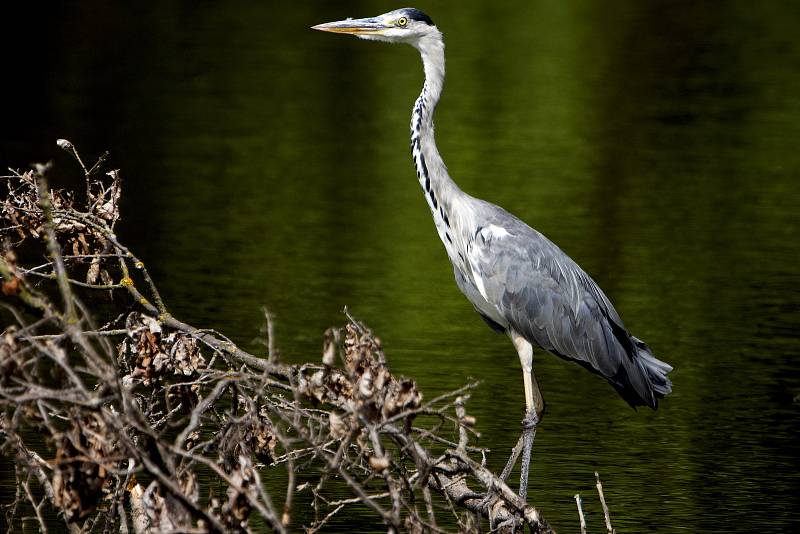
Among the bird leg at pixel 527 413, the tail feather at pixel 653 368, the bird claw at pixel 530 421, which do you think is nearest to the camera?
the bird leg at pixel 527 413

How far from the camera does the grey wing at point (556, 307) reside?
28.7 ft

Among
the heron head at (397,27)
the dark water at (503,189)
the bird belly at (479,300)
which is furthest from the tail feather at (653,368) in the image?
the heron head at (397,27)

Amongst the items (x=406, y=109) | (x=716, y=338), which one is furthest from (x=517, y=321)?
(x=406, y=109)

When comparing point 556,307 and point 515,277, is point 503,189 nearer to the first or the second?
point 556,307

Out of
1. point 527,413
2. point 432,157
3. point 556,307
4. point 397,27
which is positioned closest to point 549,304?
point 556,307

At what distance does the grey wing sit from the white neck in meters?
0.20

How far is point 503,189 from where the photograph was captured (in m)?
18.4

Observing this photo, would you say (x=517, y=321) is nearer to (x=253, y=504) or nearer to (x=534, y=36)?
(x=253, y=504)

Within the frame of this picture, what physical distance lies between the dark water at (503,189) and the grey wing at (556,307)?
2.01 ft

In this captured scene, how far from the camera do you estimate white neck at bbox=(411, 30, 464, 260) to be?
8.73 metres

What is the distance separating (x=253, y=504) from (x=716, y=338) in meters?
7.97

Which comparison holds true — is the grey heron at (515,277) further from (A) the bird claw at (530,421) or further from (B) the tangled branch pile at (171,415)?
(B) the tangled branch pile at (171,415)

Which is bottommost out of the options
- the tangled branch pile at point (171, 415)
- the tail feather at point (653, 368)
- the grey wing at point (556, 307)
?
the tail feather at point (653, 368)

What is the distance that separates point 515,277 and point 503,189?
974 centimetres
